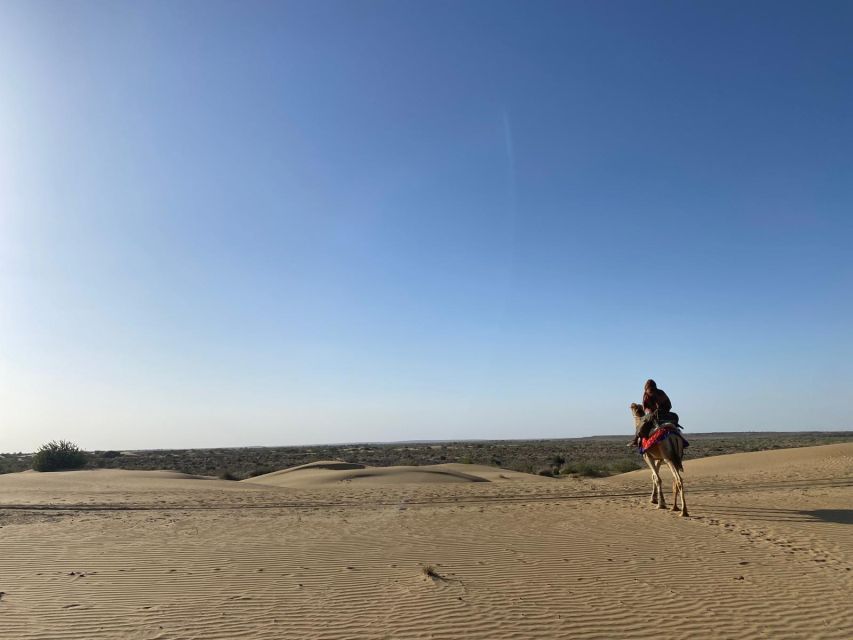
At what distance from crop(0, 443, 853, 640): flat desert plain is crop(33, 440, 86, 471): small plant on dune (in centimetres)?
2403

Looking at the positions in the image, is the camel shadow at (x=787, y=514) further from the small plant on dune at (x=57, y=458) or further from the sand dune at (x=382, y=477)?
the small plant on dune at (x=57, y=458)

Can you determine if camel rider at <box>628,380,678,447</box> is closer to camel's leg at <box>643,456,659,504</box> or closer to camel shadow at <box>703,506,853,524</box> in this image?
camel's leg at <box>643,456,659,504</box>

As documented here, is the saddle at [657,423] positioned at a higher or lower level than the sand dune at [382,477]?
higher

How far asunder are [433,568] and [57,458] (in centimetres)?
3958

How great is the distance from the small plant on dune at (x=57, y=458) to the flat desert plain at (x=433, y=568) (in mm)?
24034

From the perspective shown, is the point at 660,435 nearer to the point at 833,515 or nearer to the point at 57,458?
the point at 833,515

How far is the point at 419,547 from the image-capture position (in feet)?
36.3

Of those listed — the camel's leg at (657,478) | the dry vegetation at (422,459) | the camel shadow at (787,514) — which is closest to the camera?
the camel shadow at (787,514)

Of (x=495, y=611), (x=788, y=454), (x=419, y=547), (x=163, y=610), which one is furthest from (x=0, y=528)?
(x=788, y=454)

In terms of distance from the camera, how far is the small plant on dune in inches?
1550

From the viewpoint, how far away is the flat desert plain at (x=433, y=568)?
7070 millimetres

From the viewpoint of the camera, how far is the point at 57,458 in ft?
131

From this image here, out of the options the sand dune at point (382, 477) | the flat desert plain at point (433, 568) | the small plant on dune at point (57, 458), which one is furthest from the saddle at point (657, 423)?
the small plant on dune at point (57, 458)

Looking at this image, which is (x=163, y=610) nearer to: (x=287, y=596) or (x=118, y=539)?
(x=287, y=596)
